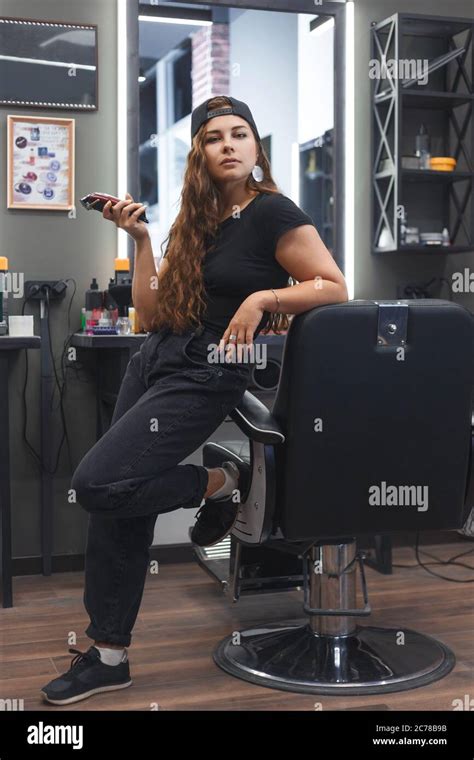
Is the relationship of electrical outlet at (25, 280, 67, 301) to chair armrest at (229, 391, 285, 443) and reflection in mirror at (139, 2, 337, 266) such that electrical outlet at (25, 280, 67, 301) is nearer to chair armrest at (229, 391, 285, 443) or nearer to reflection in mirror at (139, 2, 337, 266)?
→ reflection in mirror at (139, 2, 337, 266)

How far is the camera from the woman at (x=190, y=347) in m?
2.14

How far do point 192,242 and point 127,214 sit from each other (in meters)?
0.17

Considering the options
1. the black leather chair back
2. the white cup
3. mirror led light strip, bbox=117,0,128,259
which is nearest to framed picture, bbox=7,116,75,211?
mirror led light strip, bbox=117,0,128,259

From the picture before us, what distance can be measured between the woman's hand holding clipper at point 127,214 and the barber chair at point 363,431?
1.53ft

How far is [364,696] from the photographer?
228 centimetres

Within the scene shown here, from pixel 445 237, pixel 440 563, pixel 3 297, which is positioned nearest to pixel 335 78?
pixel 445 237

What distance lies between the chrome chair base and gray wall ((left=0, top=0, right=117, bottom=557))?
109 centimetres

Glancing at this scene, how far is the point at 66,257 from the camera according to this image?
3459 millimetres

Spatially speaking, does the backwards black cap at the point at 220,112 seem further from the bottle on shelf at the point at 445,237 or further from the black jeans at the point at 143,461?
the bottle on shelf at the point at 445,237

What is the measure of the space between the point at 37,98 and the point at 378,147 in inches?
51.5

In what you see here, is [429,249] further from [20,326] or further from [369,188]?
[20,326]

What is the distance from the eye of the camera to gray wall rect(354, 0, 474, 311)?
3732 mm
